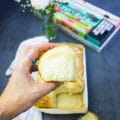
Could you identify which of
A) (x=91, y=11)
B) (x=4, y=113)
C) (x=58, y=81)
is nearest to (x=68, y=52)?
(x=58, y=81)

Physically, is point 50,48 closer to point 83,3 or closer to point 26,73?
point 26,73

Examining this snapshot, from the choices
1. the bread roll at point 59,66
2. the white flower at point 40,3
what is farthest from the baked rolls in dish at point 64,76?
the white flower at point 40,3

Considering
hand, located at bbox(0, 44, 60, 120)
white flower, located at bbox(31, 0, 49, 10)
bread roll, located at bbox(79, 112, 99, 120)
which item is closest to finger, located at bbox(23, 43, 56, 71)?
hand, located at bbox(0, 44, 60, 120)

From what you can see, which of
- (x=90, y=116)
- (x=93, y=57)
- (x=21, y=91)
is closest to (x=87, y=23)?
(x=93, y=57)

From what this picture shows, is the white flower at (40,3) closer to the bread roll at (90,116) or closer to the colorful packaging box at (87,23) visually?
the colorful packaging box at (87,23)

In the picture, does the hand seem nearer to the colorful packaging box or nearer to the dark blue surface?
the dark blue surface

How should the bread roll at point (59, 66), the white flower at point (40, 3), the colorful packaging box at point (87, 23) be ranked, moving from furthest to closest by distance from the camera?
the colorful packaging box at point (87, 23) < the white flower at point (40, 3) < the bread roll at point (59, 66)

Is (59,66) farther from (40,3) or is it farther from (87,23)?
(87,23)

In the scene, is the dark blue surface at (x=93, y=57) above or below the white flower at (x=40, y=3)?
below
